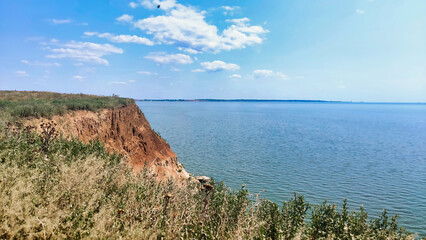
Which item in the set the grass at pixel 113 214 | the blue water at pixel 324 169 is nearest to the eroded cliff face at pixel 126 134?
the blue water at pixel 324 169

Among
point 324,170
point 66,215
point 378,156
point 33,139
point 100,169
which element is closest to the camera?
point 66,215

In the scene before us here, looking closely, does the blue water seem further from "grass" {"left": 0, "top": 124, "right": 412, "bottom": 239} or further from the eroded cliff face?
"grass" {"left": 0, "top": 124, "right": 412, "bottom": 239}

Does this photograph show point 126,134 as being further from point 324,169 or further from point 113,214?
point 324,169

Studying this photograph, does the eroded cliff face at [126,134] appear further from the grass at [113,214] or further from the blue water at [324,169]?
the grass at [113,214]

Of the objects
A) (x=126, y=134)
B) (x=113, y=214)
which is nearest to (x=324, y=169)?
(x=126, y=134)

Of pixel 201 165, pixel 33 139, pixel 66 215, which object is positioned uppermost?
pixel 33 139

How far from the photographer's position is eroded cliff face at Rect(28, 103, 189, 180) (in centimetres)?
1811

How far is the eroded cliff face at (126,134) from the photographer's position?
59.4ft

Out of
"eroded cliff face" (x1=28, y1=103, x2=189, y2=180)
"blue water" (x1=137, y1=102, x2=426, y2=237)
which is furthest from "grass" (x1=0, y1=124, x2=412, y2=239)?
"blue water" (x1=137, y1=102, x2=426, y2=237)

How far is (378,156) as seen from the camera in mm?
39281

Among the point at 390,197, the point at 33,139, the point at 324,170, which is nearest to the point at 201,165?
the point at 324,170

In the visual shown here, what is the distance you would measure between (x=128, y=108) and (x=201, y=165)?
12.4 meters

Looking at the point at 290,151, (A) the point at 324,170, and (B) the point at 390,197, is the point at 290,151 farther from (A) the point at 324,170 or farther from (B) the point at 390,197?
(B) the point at 390,197

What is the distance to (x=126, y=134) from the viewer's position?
24375mm
